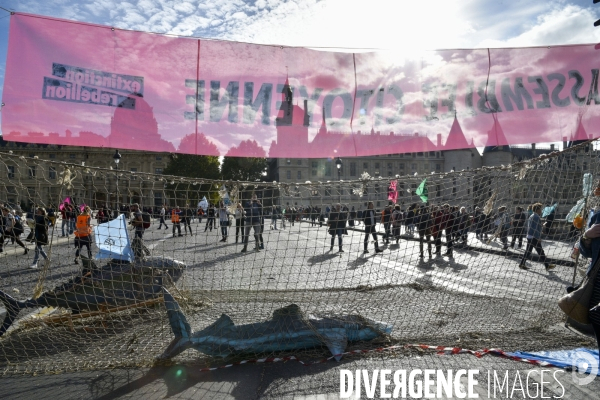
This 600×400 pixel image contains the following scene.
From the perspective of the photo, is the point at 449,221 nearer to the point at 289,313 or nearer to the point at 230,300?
the point at 230,300

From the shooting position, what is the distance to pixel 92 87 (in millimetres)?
4266

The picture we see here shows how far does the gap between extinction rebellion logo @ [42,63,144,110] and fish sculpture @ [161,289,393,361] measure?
210 cm

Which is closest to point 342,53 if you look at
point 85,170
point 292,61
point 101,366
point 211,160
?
point 292,61

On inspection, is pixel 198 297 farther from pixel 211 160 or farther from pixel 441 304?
pixel 211 160

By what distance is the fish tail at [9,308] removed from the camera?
4.75 meters

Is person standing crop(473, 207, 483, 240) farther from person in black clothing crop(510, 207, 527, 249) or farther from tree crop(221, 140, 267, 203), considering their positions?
tree crop(221, 140, 267, 203)

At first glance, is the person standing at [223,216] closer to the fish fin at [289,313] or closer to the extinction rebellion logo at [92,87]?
the fish fin at [289,313]

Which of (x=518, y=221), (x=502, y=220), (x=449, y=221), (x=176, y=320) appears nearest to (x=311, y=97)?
(x=176, y=320)

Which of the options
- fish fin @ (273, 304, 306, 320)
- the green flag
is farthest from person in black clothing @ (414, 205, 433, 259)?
fish fin @ (273, 304, 306, 320)

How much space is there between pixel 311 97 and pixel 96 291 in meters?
3.78

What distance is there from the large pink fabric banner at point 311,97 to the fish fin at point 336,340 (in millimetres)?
2021

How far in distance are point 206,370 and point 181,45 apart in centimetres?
346

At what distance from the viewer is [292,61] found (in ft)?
16.1

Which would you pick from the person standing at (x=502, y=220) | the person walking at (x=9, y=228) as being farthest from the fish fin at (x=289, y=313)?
the person standing at (x=502, y=220)
